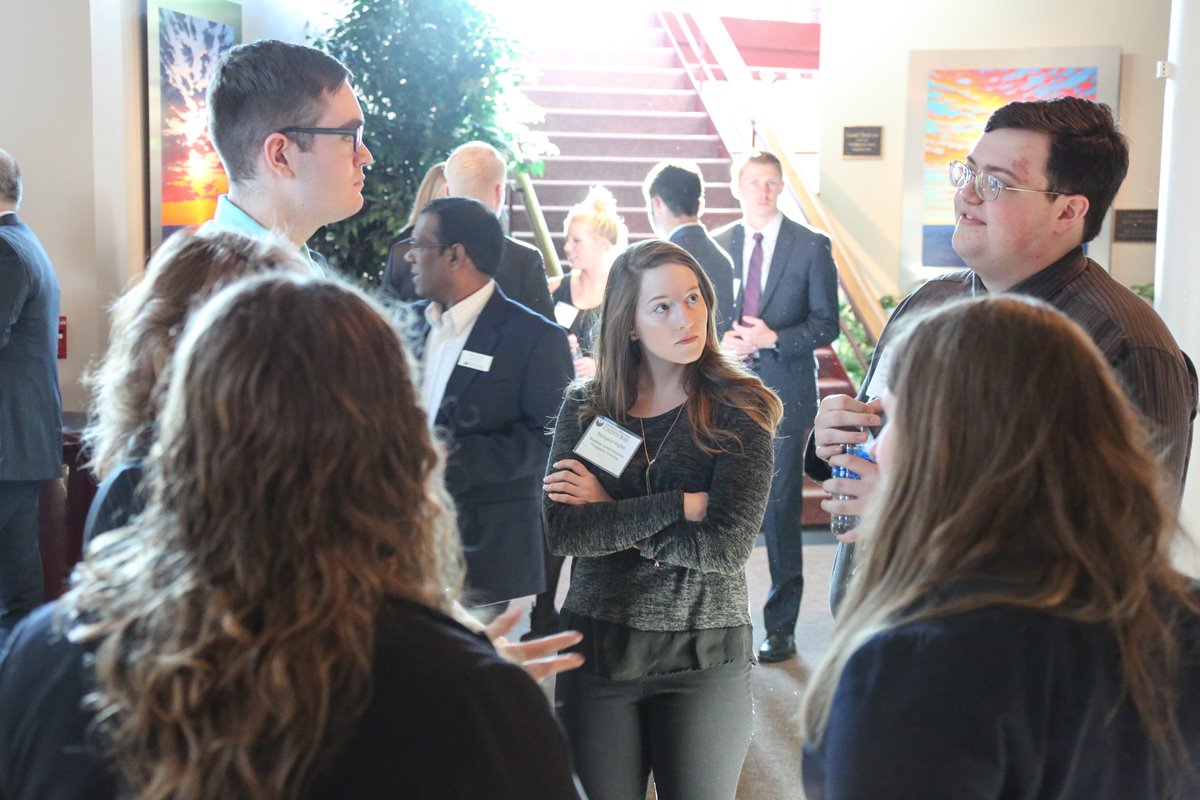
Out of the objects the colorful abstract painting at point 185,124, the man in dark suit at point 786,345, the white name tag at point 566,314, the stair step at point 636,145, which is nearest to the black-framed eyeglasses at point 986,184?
the man in dark suit at point 786,345

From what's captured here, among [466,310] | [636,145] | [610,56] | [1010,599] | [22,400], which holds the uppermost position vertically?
[610,56]

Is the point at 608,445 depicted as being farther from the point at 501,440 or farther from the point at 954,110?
the point at 954,110

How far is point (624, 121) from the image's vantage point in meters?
10.6

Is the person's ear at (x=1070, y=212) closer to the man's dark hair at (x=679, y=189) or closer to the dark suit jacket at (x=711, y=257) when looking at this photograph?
the dark suit jacket at (x=711, y=257)

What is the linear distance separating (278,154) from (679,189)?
9.65 ft

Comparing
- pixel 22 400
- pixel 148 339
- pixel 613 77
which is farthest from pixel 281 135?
pixel 613 77

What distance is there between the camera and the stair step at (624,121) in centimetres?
1050

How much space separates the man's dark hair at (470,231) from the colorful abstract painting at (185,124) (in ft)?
8.47

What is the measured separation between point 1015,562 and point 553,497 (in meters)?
1.47

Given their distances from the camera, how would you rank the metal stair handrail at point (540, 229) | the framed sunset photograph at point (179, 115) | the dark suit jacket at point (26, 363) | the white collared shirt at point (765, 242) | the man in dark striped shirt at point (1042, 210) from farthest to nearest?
the metal stair handrail at point (540, 229) < the framed sunset photograph at point (179, 115) < the white collared shirt at point (765, 242) < the dark suit jacket at point (26, 363) < the man in dark striped shirt at point (1042, 210)

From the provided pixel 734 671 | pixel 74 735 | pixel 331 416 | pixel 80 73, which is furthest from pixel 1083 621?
pixel 80 73

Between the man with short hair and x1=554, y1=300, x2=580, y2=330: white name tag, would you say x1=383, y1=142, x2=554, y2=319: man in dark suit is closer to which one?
x1=554, y1=300, x2=580, y2=330: white name tag

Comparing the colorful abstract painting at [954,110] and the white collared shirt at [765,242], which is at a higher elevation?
the colorful abstract painting at [954,110]

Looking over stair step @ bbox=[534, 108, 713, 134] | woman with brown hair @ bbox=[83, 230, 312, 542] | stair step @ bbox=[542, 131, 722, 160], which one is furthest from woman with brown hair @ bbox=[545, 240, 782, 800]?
stair step @ bbox=[534, 108, 713, 134]
